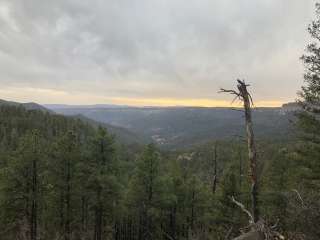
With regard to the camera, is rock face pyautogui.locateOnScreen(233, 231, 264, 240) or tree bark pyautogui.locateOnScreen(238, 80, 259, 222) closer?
rock face pyautogui.locateOnScreen(233, 231, 264, 240)

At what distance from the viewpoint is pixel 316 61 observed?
18766mm

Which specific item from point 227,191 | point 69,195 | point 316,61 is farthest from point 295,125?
point 69,195

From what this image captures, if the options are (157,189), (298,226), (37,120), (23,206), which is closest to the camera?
(298,226)

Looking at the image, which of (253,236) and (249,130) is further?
(249,130)

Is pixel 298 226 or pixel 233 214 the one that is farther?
pixel 233 214

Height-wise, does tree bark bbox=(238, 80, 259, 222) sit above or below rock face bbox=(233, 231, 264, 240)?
above

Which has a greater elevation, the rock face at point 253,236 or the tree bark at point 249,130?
the tree bark at point 249,130

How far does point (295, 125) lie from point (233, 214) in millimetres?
14729

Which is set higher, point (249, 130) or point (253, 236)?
point (249, 130)

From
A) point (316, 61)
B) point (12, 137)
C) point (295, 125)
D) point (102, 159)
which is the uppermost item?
point (316, 61)

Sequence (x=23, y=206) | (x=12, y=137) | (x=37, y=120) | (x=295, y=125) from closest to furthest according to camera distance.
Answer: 1. (x=295, y=125)
2. (x=23, y=206)
3. (x=12, y=137)
4. (x=37, y=120)

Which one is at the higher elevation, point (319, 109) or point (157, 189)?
point (319, 109)

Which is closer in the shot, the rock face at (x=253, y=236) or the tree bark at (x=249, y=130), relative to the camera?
the rock face at (x=253, y=236)

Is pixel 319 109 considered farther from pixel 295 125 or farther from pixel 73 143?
pixel 73 143
